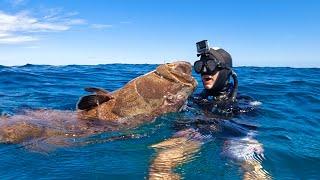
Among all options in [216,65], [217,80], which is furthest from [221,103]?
[216,65]

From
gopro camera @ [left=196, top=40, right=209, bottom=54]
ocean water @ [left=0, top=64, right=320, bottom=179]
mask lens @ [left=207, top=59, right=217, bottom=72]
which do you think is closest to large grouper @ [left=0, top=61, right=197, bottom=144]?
ocean water @ [left=0, top=64, right=320, bottom=179]

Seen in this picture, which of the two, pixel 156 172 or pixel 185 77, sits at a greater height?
pixel 185 77

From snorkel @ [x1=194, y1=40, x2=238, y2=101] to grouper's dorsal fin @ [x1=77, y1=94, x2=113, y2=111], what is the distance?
2.00 meters

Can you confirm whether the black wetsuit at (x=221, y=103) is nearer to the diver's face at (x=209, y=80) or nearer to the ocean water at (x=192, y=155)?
the ocean water at (x=192, y=155)

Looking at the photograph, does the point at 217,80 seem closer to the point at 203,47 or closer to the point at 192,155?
the point at 203,47

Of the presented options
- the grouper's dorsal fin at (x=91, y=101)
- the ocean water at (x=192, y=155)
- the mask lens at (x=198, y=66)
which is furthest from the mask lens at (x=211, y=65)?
the grouper's dorsal fin at (x=91, y=101)

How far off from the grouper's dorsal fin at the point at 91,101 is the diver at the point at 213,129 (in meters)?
1.07

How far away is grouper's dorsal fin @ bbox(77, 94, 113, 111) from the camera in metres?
6.50

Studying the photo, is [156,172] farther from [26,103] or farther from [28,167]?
[26,103]

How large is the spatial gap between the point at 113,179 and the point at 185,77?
2.20 metres

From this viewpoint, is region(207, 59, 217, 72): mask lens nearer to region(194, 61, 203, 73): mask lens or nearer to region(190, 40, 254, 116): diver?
region(190, 40, 254, 116): diver

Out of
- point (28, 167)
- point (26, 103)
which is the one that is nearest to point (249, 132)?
point (28, 167)

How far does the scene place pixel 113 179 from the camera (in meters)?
5.06

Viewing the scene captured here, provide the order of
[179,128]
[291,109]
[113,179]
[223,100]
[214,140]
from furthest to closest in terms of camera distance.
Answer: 1. [291,109]
2. [223,100]
3. [179,128]
4. [214,140]
5. [113,179]
